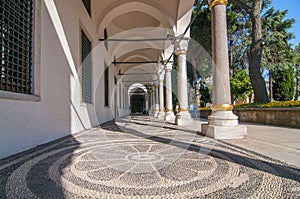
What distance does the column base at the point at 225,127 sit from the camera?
13.5 feet

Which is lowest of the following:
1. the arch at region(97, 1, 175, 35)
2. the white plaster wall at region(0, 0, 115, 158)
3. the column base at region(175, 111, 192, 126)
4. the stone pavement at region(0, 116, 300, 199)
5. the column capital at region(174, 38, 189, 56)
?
the stone pavement at region(0, 116, 300, 199)

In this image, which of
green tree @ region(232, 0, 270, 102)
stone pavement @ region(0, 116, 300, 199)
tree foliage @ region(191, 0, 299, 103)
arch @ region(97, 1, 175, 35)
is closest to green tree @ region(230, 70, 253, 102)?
tree foliage @ region(191, 0, 299, 103)

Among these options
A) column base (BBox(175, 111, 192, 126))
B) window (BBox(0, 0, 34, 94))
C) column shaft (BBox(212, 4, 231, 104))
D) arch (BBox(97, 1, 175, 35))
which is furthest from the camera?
arch (BBox(97, 1, 175, 35))

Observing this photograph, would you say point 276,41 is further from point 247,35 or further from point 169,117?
point 169,117

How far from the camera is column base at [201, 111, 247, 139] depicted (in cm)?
410

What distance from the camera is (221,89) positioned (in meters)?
4.34

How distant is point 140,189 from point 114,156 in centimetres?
127

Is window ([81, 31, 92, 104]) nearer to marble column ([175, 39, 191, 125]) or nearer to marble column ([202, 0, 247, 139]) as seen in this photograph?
marble column ([175, 39, 191, 125])

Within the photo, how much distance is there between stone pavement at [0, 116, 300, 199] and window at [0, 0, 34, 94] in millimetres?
1193

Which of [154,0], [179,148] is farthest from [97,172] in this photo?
[154,0]

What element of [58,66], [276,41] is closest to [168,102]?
[58,66]

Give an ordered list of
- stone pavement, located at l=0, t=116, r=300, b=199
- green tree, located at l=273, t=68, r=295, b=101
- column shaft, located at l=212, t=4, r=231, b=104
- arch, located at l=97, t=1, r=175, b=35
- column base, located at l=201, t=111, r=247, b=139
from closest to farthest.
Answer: stone pavement, located at l=0, t=116, r=300, b=199
column base, located at l=201, t=111, r=247, b=139
column shaft, located at l=212, t=4, r=231, b=104
arch, located at l=97, t=1, r=175, b=35
green tree, located at l=273, t=68, r=295, b=101

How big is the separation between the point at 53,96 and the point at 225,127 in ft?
12.7

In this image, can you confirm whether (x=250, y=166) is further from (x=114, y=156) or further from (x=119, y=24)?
(x=119, y=24)
